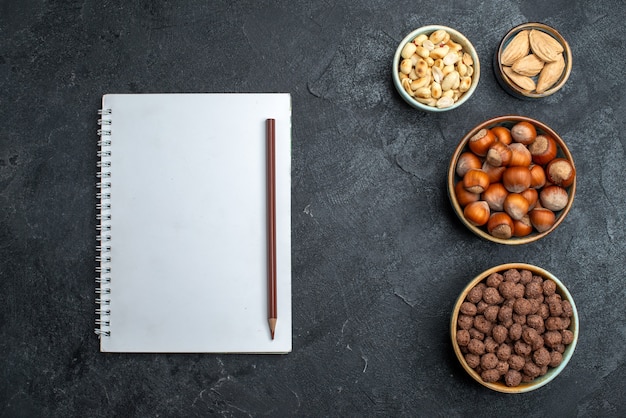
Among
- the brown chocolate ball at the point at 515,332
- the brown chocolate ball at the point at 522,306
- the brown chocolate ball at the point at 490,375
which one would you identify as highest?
the brown chocolate ball at the point at 522,306

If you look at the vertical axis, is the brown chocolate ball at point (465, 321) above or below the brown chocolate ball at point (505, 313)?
below

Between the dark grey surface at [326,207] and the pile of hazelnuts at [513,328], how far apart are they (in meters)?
0.07

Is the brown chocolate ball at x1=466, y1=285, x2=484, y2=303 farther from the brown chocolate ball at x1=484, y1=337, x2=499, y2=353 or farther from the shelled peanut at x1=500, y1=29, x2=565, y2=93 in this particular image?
the shelled peanut at x1=500, y1=29, x2=565, y2=93

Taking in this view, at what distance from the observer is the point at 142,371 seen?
103 centimetres

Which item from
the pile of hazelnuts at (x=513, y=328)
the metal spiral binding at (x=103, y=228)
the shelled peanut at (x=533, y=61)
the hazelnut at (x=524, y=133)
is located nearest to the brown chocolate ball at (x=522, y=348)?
the pile of hazelnuts at (x=513, y=328)

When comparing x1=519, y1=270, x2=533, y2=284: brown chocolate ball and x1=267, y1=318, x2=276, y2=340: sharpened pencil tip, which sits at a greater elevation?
x1=519, y1=270, x2=533, y2=284: brown chocolate ball

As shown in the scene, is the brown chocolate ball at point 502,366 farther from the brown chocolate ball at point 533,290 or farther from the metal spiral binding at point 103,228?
the metal spiral binding at point 103,228

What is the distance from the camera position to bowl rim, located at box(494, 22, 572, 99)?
1.03 m

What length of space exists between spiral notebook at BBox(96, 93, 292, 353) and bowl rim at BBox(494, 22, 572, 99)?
14.6 inches

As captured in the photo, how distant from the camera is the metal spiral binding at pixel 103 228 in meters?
1.03

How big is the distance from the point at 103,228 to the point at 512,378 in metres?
0.72

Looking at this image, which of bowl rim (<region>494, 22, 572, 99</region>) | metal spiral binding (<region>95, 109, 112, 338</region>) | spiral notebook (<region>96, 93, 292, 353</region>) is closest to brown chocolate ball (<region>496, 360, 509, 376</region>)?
spiral notebook (<region>96, 93, 292, 353</region>)

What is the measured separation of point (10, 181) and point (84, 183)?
0.13 meters

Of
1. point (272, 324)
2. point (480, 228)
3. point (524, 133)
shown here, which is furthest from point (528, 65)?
point (272, 324)
